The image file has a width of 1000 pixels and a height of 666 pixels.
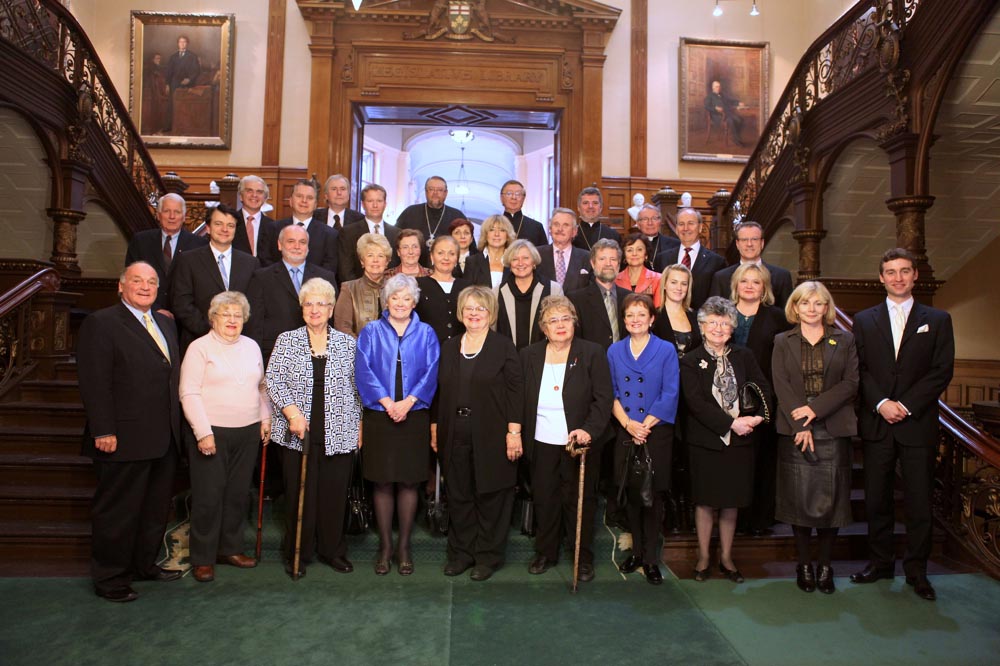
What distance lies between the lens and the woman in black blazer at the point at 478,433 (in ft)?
11.2

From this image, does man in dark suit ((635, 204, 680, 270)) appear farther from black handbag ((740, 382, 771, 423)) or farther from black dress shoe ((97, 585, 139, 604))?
black dress shoe ((97, 585, 139, 604))

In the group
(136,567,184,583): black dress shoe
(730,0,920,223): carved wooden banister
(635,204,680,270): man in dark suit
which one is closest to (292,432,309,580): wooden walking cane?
(136,567,184,583): black dress shoe

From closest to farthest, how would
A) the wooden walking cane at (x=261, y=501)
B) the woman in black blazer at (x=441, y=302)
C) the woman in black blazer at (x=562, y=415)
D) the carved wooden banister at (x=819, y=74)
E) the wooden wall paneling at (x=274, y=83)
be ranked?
the woman in black blazer at (x=562, y=415), the wooden walking cane at (x=261, y=501), the woman in black blazer at (x=441, y=302), the carved wooden banister at (x=819, y=74), the wooden wall paneling at (x=274, y=83)

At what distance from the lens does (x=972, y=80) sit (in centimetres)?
495

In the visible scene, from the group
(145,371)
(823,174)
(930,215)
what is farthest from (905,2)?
(145,371)

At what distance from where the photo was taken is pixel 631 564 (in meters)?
3.58

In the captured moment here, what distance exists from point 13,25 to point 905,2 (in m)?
6.87

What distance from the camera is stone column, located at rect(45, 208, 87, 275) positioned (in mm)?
A: 5914

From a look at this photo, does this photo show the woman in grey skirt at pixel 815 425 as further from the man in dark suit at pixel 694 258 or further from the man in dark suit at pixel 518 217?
the man in dark suit at pixel 518 217

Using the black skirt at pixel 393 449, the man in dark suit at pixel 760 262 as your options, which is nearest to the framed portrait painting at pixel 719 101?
the man in dark suit at pixel 760 262

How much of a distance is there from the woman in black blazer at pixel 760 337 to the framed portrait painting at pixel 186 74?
25.6ft

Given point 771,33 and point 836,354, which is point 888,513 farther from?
point 771,33

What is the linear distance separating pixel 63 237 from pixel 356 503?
425 cm

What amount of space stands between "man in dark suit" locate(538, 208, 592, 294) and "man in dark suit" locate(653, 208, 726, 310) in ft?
2.73
